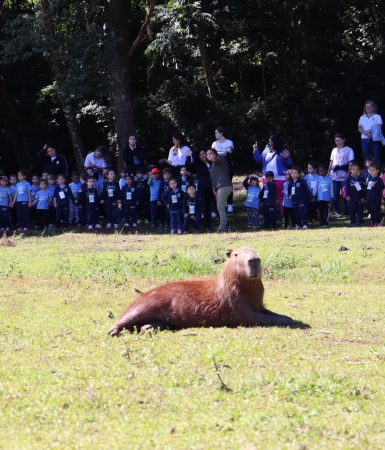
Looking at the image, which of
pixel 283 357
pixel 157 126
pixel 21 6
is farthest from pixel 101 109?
pixel 283 357

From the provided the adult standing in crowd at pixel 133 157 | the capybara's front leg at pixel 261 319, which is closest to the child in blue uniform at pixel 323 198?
the adult standing in crowd at pixel 133 157

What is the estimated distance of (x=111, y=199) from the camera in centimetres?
1898

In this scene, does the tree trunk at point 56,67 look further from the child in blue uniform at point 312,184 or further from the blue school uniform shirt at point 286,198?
the child in blue uniform at point 312,184

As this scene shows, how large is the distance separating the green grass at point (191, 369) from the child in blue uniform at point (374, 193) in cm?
539

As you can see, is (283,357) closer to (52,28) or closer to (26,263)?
(26,263)

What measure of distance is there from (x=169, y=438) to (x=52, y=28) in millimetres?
17732

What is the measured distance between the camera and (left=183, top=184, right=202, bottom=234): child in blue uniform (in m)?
17.5

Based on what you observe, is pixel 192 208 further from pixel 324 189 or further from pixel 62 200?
pixel 62 200

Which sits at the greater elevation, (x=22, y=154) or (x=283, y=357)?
(x=22, y=154)

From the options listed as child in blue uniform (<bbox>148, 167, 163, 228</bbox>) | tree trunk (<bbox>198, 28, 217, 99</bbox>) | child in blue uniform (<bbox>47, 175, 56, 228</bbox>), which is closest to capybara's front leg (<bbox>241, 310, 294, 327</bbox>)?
child in blue uniform (<bbox>148, 167, 163, 228</bbox>)

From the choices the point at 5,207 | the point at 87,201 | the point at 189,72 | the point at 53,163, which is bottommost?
the point at 5,207

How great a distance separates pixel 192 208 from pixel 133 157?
9.19 ft

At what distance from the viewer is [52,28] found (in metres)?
21.2

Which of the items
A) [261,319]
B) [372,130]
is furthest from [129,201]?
[261,319]
